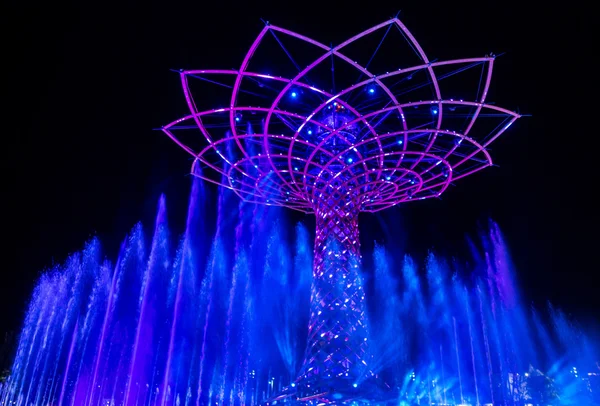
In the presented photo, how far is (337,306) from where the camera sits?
16047mm

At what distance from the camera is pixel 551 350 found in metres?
33.6

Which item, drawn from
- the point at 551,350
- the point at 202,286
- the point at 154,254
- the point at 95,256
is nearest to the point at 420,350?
the point at 551,350

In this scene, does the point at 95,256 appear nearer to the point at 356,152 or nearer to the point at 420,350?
the point at 356,152

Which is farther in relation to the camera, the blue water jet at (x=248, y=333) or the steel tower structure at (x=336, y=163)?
the blue water jet at (x=248, y=333)

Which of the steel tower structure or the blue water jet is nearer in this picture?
the steel tower structure

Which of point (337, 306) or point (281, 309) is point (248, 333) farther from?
point (337, 306)

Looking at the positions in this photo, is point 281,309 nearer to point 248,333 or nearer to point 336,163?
point 248,333

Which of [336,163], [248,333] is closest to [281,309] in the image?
[248,333]

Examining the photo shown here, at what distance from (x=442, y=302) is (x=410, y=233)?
5681mm

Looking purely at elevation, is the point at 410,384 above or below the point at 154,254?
below

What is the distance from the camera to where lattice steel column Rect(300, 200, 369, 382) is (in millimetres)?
15219

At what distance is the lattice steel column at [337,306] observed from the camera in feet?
49.9

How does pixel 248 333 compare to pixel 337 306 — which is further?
pixel 248 333

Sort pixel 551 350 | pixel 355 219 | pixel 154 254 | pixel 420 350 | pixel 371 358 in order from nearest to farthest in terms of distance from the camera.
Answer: pixel 371 358, pixel 355 219, pixel 154 254, pixel 420 350, pixel 551 350
